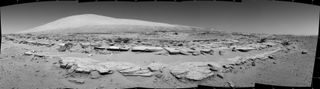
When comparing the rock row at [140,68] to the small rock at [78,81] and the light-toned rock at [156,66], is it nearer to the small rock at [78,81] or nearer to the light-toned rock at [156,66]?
the light-toned rock at [156,66]

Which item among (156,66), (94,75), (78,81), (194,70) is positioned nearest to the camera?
(78,81)

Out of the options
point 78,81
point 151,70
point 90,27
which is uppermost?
point 151,70

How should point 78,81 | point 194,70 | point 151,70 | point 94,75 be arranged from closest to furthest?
point 78,81 < point 94,75 < point 194,70 < point 151,70

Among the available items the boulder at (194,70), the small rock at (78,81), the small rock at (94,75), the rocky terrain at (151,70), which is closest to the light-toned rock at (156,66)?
the rocky terrain at (151,70)

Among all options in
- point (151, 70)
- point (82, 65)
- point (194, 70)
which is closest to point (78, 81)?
point (82, 65)

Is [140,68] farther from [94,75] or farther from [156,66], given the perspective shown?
[94,75]

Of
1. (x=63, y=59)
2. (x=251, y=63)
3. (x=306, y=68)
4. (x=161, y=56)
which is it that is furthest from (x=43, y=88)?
(x=306, y=68)

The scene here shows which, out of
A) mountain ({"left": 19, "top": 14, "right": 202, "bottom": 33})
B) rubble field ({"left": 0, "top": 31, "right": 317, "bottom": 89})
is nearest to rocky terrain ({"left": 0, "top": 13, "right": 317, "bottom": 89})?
rubble field ({"left": 0, "top": 31, "right": 317, "bottom": 89})

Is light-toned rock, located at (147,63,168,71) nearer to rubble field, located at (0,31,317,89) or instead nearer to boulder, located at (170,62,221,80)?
rubble field, located at (0,31,317,89)

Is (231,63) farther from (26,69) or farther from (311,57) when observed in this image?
(26,69)

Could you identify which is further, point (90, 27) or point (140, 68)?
point (90, 27)
